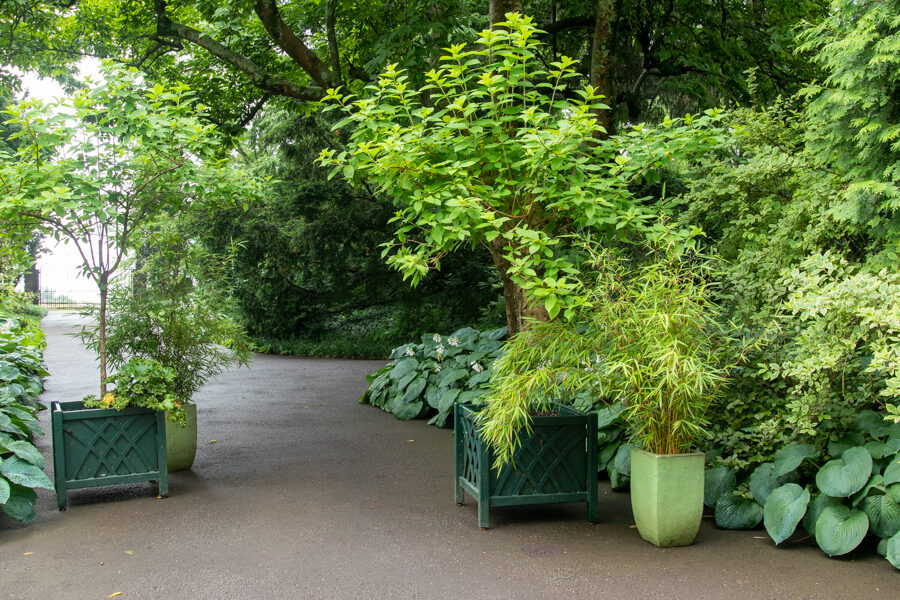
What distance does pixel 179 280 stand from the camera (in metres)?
6.02

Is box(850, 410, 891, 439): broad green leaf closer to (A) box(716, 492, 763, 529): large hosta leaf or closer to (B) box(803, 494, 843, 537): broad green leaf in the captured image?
(B) box(803, 494, 843, 537): broad green leaf

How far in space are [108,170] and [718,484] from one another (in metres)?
4.85

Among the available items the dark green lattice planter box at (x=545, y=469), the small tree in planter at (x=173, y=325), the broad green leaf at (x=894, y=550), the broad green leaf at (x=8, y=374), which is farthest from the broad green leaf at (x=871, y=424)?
the broad green leaf at (x=8, y=374)

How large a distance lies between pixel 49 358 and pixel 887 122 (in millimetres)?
15953

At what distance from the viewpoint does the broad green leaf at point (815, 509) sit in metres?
3.89

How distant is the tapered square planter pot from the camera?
154 inches

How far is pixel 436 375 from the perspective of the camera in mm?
8328

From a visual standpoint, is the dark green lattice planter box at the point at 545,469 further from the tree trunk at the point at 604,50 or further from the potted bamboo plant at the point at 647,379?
the tree trunk at the point at 604,50

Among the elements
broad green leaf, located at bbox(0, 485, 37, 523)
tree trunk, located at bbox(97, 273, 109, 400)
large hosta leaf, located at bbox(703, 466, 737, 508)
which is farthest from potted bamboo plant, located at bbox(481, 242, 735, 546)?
tree trunk, located at bbox(97, 273, 109, 400)

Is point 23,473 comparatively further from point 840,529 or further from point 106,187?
point 840,529

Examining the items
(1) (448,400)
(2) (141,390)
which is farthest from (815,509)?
(2) (141,390)

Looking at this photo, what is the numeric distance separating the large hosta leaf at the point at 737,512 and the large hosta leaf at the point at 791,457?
298mm

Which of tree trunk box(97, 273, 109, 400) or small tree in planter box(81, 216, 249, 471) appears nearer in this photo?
tree trunk box(97, 273, 109, 400)

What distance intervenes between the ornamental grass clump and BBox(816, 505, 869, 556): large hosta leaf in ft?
2.62
